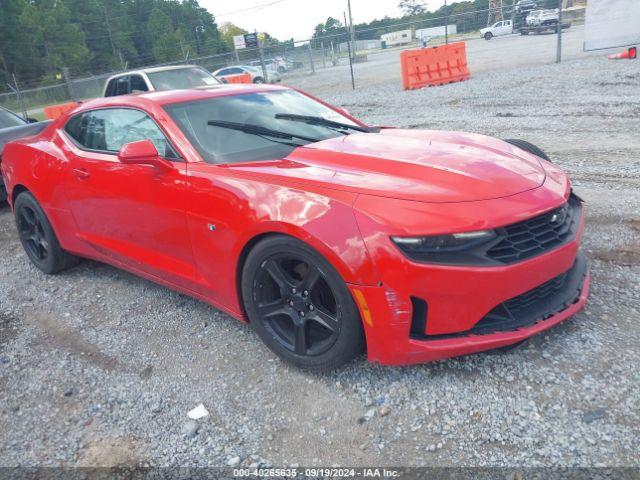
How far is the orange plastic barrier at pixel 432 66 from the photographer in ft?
51.6

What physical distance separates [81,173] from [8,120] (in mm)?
5737

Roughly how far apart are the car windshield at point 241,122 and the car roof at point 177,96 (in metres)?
0.07

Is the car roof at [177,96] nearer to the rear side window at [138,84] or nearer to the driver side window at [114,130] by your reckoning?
the driver side window at [114,130]

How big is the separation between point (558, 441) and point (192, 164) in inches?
92.8

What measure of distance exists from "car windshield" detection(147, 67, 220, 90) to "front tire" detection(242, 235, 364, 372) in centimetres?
811

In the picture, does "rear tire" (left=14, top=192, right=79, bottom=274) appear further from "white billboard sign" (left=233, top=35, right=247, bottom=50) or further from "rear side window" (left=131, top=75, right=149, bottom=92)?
"white billboard sign" (left=233, top=35, right=247, bottom=50)

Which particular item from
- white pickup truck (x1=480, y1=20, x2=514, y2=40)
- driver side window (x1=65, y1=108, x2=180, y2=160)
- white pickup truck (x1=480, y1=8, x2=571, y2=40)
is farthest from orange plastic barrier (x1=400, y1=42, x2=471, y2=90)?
white pickup truck (x1=480, y1=20, x2=514, y2=40)

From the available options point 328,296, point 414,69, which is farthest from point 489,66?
point 328,296

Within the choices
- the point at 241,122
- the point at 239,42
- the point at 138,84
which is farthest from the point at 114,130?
the point at 239,42

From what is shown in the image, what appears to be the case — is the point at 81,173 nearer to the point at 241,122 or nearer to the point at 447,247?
the point at 241,122

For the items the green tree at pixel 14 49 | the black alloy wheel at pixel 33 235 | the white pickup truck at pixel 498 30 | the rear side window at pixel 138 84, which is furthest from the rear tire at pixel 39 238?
the green tree at pixel 14 49

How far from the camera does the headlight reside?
2.34 m

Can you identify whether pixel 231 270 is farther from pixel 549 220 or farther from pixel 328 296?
pixel 549 220

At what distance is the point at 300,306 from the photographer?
8.99 ft
